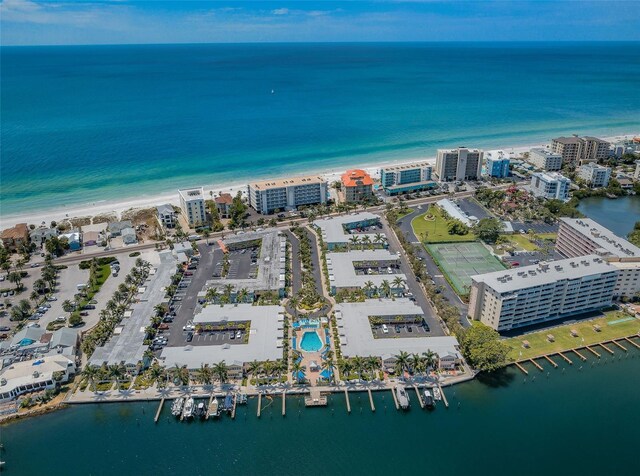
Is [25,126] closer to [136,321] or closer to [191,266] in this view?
[191,266]

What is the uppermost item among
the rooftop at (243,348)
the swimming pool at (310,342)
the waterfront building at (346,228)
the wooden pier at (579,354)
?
the waterfront building at (346,228)

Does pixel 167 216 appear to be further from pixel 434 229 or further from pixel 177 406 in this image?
pixel 434 229

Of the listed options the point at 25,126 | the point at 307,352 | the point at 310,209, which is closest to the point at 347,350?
the point at 307,352

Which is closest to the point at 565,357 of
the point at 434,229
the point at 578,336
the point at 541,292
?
the point at 578,336

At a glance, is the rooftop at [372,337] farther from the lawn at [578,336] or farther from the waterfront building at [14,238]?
the waterfront building at [14,238]

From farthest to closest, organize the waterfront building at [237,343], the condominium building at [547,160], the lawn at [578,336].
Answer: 1. the condominium building at [547,160]
2. the lawn at [578,336]
3. the waterfront building at [237,343]

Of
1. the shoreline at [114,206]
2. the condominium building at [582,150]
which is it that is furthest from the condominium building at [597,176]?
the shoreline at [114,206]
